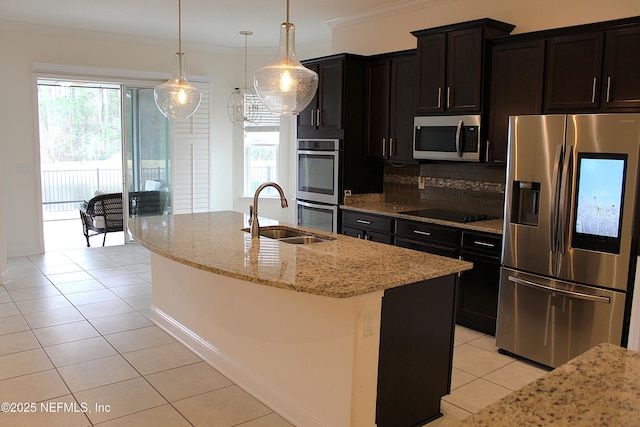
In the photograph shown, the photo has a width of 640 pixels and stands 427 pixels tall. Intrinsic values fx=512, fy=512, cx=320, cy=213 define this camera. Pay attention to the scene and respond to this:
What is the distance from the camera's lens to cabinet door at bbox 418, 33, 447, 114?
438cm

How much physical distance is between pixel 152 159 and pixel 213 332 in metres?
4.73

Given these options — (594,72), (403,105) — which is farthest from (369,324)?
(403,105)

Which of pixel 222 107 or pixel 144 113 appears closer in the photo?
pixel 144 113

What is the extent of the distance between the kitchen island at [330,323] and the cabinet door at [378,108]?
207 centimetres

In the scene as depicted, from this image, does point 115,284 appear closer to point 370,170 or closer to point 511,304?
point 370,170

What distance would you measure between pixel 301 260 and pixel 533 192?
1851mm

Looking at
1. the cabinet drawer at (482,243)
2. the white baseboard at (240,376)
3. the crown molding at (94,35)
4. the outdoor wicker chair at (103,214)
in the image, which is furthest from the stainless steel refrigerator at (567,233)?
the outdoor wicker chair at (103,214)

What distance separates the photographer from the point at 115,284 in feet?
17.9

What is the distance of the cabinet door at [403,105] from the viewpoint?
488 centimetres

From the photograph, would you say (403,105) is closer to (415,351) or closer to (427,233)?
(427,233)

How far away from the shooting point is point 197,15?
228 inches

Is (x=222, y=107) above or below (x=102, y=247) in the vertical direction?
above

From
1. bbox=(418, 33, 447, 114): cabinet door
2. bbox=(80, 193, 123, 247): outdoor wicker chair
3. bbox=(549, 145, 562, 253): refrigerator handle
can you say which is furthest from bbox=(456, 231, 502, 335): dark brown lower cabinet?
bbox=(80, 193, 123, 247): outdoor wicker chair

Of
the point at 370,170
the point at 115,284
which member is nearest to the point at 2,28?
the point at 115,284
